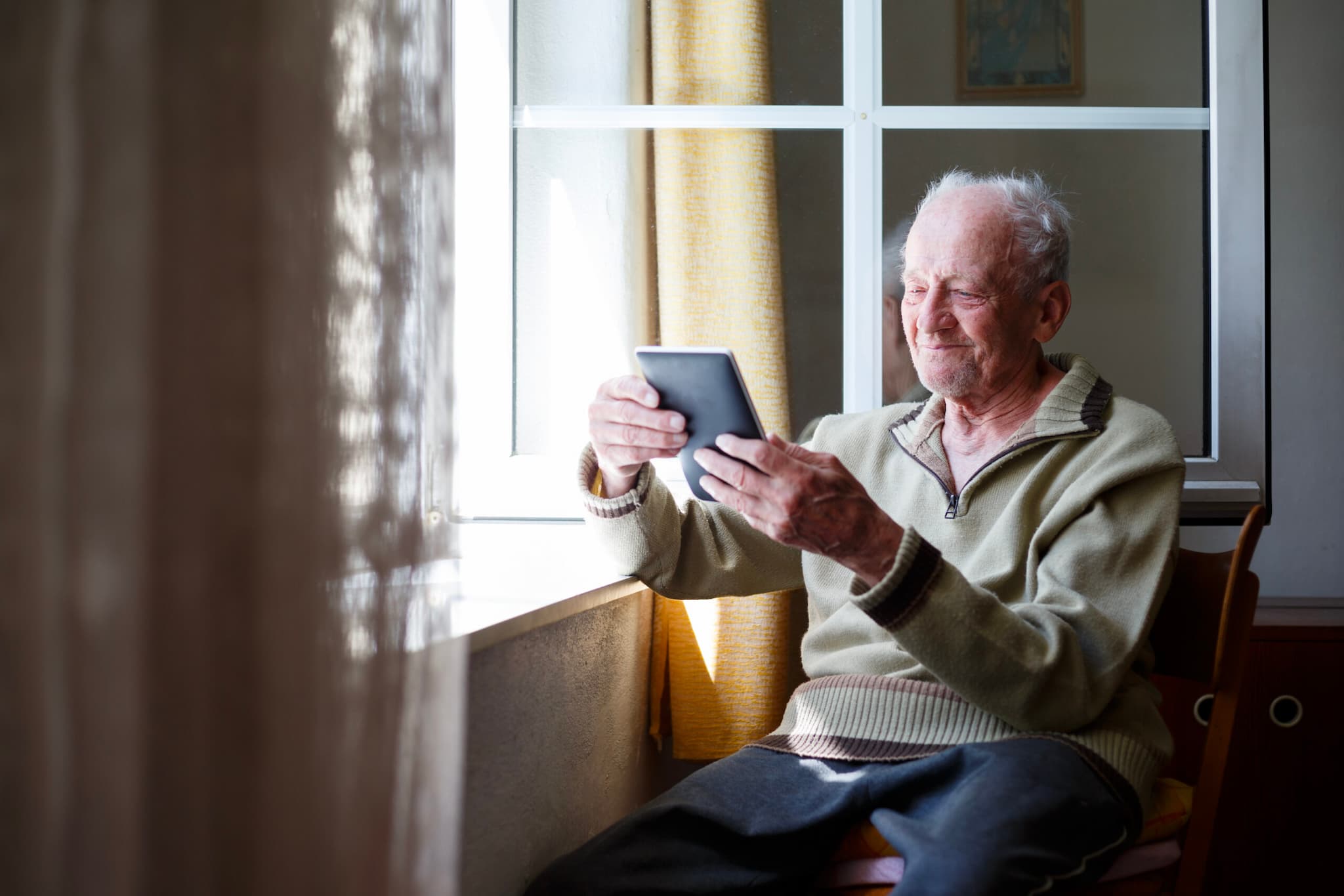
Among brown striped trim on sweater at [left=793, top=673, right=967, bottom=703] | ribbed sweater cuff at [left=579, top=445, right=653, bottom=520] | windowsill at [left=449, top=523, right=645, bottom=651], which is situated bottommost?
brown striped trim on sweater at [left=793, top=673, right=967, bottom=703]

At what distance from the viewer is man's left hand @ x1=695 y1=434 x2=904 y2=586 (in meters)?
1.06

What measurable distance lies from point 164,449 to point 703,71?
152 centimetres

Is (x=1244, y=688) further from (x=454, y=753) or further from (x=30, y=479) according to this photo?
(x=30, y=479)

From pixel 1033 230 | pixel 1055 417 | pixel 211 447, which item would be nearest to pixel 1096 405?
pixel 1055 417

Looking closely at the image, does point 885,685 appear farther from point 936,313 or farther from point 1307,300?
point 1307,300

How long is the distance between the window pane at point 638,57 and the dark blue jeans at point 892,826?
1111 millimetres

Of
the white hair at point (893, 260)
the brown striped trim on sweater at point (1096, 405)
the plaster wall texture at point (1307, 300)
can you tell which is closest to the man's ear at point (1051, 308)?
the brown striped trim on sweater at point (1096, 405)

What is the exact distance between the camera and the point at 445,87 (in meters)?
0.57

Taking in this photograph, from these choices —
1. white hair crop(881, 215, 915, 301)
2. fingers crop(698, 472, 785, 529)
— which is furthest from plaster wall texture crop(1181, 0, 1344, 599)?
fingers crop(698, 472, 785, 529)

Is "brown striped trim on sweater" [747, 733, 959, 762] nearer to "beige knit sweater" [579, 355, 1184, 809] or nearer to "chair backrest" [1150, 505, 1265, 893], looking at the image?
"beige knit sweater" [579, 355, 1184, 809]

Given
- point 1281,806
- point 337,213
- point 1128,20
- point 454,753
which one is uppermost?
point 1128,20

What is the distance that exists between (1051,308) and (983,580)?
426 millimetres

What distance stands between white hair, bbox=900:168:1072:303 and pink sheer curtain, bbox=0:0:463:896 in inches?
41.0

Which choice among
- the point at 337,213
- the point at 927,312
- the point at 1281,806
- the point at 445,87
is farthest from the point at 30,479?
the point at 1281,806
